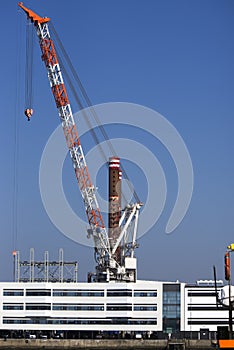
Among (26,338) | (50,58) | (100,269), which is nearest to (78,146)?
(50,58)

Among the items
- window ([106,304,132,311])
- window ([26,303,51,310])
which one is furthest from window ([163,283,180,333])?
window ([26,303,51,310])

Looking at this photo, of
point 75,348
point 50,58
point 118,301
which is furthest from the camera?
point 118,301

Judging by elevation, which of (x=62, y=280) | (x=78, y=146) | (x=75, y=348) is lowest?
(x=75, y=348)

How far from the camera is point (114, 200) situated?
14512 centimetres

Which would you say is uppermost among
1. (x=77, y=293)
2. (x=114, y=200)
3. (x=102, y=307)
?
(x=114, y=200)

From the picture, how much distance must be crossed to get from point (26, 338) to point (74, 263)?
46.1 ft

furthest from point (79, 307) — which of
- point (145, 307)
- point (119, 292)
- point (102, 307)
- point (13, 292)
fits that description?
point (13, 292)

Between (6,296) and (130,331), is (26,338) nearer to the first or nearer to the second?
(6,296)

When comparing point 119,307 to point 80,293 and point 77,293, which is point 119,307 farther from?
point 77,293

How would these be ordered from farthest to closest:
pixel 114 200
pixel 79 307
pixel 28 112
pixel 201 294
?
pixel 79 307 < pixel 114 200 < pixel 201 294 < pixel 28 112

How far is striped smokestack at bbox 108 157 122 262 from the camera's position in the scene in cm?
14175

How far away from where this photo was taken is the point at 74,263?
482 feet

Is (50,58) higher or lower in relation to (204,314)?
higher

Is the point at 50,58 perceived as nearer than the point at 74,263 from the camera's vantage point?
Yes
